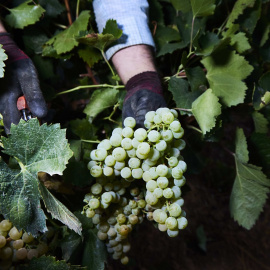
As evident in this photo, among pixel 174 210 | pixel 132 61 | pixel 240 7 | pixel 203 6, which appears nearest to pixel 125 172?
pixel 174 210

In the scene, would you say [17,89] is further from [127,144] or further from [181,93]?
[181,93]

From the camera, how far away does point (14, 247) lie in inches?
26.6

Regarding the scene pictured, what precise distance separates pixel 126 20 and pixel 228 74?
321 mm

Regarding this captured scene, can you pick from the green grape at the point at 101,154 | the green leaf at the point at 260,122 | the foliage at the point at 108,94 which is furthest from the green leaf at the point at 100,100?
the green leaf at the point at 260,122

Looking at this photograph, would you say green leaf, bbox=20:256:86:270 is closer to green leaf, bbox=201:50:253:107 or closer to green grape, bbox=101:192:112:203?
green grape, bbox=101:192:112:203

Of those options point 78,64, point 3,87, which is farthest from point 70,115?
point 3,87

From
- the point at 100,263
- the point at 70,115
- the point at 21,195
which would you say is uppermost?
the point at 21,195

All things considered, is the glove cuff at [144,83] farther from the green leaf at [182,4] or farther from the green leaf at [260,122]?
the green leaf at [260,122]

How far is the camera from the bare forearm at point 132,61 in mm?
857

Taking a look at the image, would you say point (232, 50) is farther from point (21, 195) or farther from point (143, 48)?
point (21, 195)

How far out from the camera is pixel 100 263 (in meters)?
0.77

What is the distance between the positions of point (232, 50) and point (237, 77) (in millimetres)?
79

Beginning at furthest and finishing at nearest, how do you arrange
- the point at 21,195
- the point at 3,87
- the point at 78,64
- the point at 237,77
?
the point at 78,64, the point at 237,77, the point at 3,87, the point at 21,195

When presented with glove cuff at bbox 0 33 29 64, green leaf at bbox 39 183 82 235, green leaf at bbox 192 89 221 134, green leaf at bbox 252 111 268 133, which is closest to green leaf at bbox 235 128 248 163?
green leaf at bbox 252 111 268 133
